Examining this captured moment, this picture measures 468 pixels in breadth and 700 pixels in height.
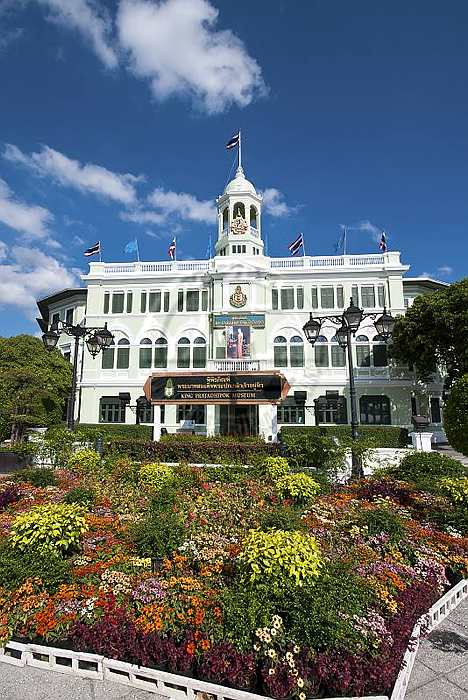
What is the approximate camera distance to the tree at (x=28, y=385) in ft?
73.5

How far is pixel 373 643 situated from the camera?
3979 mm

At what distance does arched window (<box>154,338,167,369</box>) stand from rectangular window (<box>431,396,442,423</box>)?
2085 centimetres

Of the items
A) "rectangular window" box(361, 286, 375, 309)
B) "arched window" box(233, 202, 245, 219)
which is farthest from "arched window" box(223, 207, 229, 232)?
"rectangular window" box(361, 286, 375, 309)

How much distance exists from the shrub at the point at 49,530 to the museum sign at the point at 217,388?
45.0ft

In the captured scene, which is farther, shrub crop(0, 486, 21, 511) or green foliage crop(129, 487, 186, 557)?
shrub crop(0, 486, 21, 511)

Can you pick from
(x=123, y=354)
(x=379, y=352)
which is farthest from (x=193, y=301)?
(x=379, y=352)

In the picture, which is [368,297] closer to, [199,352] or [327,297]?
[327,297]

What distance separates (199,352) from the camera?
3238cm

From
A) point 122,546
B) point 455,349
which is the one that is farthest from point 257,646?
point 455,349

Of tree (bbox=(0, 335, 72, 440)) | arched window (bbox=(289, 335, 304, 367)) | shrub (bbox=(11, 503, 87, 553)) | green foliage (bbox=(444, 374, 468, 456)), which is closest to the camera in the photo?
shrub (bbox=(11, 503, 87, 553))

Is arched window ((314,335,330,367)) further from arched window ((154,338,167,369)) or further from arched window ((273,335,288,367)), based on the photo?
arched window ((154,338,167,369))

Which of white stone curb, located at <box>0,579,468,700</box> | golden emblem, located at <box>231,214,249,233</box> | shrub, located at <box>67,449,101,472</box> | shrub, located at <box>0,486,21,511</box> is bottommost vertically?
white stone curb, located at <box>0,579,468,700</box>

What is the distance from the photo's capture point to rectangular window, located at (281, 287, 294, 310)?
32531mm

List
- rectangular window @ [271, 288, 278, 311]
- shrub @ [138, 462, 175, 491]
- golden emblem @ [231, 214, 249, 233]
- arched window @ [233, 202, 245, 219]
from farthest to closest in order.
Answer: arched window @ [233, 202, 245, 219] < golden emblem @ [231, 214, 249, 233] < rectangular window @ [271, 288, 278, 311] < shrub @ [138, 462, 175, 491]
